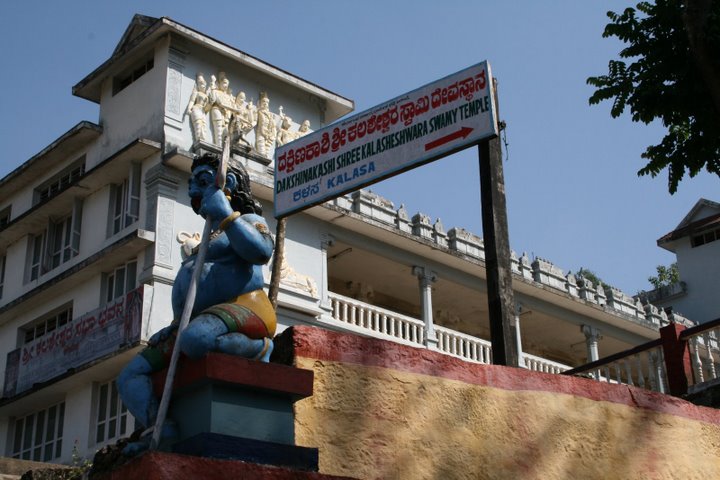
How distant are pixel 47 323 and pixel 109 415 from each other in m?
3.87

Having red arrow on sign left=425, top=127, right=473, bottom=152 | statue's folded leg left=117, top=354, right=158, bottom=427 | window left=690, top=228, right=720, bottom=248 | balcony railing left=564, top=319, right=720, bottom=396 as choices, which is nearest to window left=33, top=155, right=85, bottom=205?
red arrow on sign left=425, top=127, right=473, bottom=152

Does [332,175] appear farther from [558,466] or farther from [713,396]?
[558,466]

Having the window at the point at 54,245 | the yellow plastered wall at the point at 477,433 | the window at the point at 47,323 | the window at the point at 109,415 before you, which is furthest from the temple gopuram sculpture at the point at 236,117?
the yellow plastered wall at the point at 477,433

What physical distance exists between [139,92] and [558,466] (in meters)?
18.4

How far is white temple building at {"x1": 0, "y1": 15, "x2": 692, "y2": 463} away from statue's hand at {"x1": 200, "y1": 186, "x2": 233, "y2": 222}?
48.2ft

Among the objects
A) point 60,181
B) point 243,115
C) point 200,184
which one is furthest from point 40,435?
point 200,184

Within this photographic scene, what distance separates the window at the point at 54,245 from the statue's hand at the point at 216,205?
1875 centimetres

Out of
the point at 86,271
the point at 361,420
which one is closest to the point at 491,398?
the point at 361,420

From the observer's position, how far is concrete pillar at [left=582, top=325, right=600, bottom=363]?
95.5ft

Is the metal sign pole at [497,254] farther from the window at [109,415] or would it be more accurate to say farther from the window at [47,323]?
the window at [47,323]

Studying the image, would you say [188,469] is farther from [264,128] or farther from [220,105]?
[264,128]

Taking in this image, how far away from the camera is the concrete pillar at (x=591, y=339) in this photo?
95.5ft

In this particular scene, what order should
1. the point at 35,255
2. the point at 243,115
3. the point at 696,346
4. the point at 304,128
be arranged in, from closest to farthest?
the point at 696,346 < the point at 243,115 < the point at 304,128 < the point at 35,255

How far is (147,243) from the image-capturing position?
21172mm
